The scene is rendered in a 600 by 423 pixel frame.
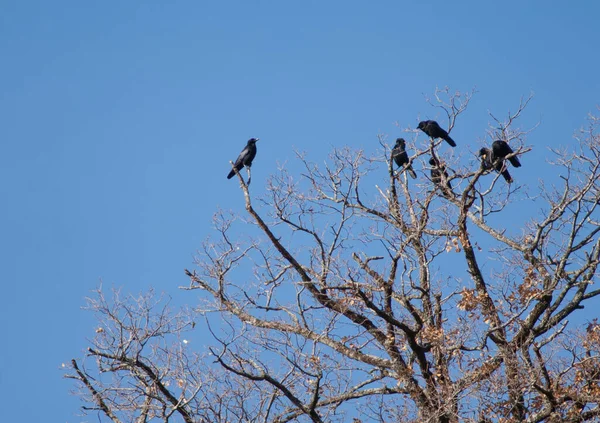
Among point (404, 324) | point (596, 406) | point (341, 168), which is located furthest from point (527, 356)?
point (341, 168)

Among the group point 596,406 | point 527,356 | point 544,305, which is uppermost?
point 544,305

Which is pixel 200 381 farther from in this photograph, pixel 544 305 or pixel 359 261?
pixel 544 305

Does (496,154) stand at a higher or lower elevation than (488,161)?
higher

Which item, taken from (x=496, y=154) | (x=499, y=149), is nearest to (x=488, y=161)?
(x=496, y=154)

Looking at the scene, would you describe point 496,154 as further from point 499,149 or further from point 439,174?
point 439,174

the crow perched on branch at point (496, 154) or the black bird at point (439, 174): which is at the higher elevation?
the crow perched on branch at point (496, 154)

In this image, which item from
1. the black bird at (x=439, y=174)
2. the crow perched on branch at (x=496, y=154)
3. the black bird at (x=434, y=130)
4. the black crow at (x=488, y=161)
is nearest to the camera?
the black crow at (x=488, y=161)

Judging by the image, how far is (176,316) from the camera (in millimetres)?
12727

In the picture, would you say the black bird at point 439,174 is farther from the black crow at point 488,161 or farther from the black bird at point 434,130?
the black bird at point 434,130

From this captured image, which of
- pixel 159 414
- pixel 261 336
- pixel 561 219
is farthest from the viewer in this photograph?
pixel 561 219

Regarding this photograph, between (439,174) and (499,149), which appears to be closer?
(439,174)

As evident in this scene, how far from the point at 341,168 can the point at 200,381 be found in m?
4.09

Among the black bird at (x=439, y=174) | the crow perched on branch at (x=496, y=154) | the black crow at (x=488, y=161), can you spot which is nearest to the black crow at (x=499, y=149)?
the crow perched on branch at (x=496, y=154)

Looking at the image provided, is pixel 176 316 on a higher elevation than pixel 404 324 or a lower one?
higher
